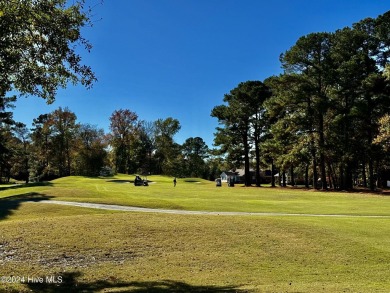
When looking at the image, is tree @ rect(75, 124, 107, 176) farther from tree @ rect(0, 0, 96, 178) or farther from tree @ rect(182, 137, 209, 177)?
tree @ rect(0, 0, 96, 178)

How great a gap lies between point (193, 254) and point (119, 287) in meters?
4.14

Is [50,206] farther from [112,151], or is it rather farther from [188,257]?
[112,151]

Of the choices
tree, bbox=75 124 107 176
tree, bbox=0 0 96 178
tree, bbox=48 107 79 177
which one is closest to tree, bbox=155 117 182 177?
tree, bbox=75 124 107 176

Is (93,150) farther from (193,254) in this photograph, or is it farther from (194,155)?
(193,254)

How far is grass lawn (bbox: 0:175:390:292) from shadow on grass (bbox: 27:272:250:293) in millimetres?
25

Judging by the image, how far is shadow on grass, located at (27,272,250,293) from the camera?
8.62 m

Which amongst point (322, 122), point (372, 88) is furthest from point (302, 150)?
point (372, 88)

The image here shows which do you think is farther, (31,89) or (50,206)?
(50,206)

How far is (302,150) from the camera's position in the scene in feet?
152

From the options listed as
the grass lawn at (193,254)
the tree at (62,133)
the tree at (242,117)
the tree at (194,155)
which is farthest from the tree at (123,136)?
the grass lawn at (193,254)

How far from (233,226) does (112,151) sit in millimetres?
81584

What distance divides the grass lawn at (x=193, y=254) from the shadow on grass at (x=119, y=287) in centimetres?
3

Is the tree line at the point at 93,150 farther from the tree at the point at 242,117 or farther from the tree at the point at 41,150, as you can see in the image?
the tree at the point at 242,117

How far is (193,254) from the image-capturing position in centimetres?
1265
